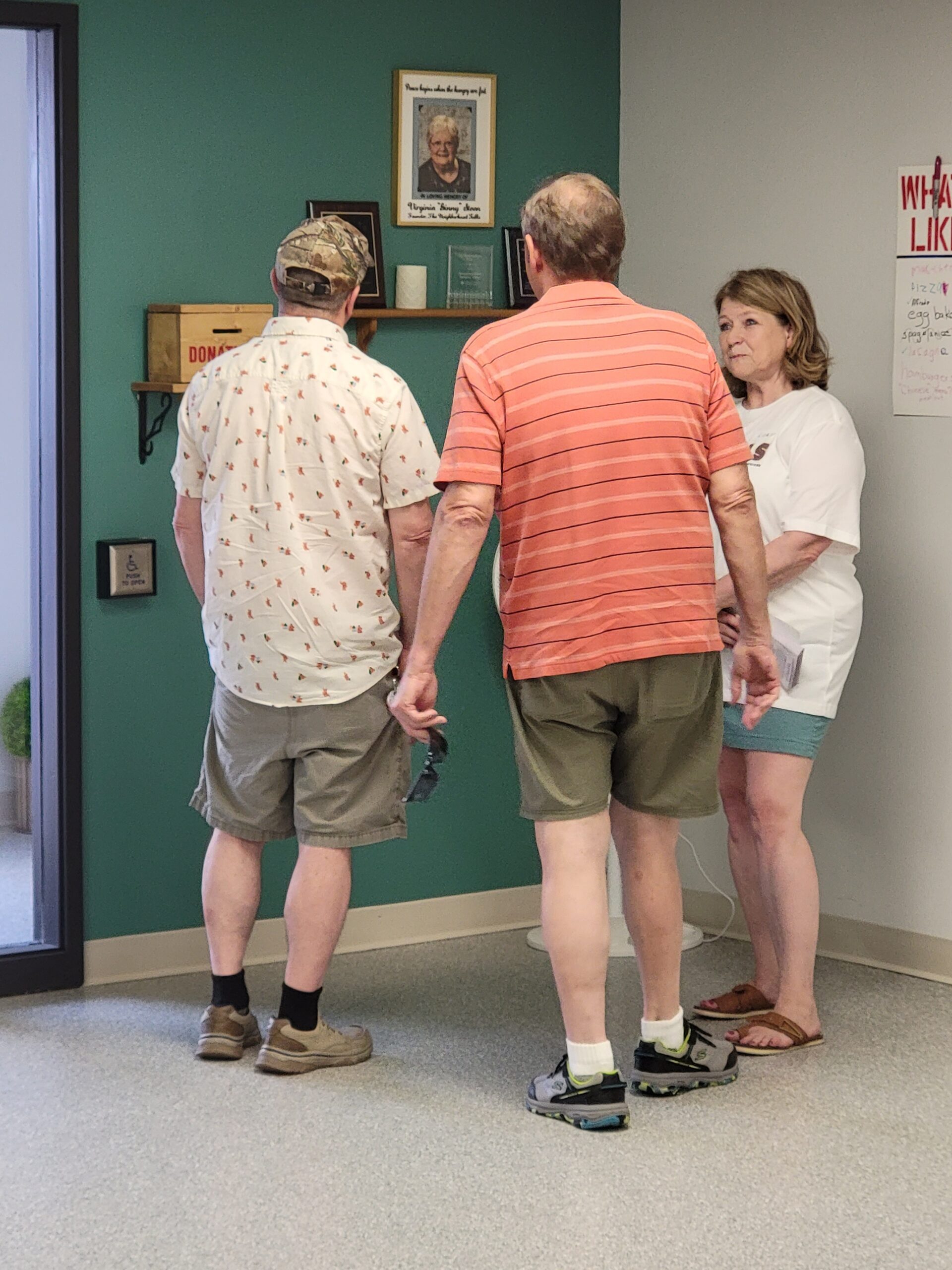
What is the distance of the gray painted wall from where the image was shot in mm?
3547

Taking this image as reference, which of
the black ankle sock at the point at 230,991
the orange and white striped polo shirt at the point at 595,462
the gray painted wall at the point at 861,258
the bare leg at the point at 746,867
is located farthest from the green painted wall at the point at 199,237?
the orange and white striped polo shirt at the point at 595,462

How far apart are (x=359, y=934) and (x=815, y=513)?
1.51m

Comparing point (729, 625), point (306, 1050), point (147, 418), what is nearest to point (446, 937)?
point (306, 1050)

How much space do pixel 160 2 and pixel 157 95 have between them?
19 centimetres

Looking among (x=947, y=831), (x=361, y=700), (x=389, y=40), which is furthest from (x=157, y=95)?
(x=947, y=831)

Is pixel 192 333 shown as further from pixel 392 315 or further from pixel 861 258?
pixel 861 258

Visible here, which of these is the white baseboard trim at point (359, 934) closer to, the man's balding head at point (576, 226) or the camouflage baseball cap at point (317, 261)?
the camouflage baseball cap at point (317, 261)

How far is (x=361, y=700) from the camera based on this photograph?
2934 mm

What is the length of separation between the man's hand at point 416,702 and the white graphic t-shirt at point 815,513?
74cm

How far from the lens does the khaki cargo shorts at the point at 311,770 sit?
2.93 meters

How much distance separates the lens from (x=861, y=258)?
363 centimetres

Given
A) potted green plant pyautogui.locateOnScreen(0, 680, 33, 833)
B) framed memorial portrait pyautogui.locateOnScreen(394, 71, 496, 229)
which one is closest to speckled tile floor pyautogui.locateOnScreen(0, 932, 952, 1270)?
potted green plant pyautogui.locateOnScreen(0, 680, 33, 833)

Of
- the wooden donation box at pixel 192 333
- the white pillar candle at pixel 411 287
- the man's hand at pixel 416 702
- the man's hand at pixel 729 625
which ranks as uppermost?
the white pillar candle at pixel 411 287

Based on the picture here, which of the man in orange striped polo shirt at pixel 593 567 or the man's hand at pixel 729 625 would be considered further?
the man's hand at pixel 729 625
